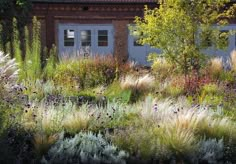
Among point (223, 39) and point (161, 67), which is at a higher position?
point (223, 39)

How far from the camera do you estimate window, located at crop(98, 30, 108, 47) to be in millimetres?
25500

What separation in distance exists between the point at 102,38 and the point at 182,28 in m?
13.1

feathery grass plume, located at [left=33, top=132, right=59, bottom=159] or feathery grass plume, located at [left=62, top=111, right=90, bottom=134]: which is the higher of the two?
feathery grass plume, located at [left=62, top=111, right=90, bottom=134]

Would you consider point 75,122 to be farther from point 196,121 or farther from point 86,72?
point 86,72

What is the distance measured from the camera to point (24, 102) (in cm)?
822

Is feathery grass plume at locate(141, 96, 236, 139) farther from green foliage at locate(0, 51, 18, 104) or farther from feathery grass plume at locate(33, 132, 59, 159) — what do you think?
green foliage at locate(0, 51, 18, 104)

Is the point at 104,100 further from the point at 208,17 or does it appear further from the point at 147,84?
the point at 208,17

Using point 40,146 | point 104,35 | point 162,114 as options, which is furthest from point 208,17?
point 104,35

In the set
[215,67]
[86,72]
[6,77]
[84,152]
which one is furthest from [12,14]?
[84,152]

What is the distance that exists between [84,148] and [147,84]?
5.37 meters

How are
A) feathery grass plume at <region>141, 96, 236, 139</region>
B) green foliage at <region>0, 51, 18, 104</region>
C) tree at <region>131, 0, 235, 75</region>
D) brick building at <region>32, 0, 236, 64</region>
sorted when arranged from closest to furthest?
feathery grass plume at <region>141, 96, 236, 139</region> < green foliage at <region>0, 51, 18, 104</region> < tree at <region>131, 0, 235, 75</region> < brick building at <region>32, 0, 236, 64</region>

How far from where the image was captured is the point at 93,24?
25.4 m

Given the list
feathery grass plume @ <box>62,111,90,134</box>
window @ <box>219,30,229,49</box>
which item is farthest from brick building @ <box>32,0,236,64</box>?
feathery grass plume @ <box>62,111,90,134</box>

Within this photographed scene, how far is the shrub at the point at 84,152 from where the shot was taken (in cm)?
622
